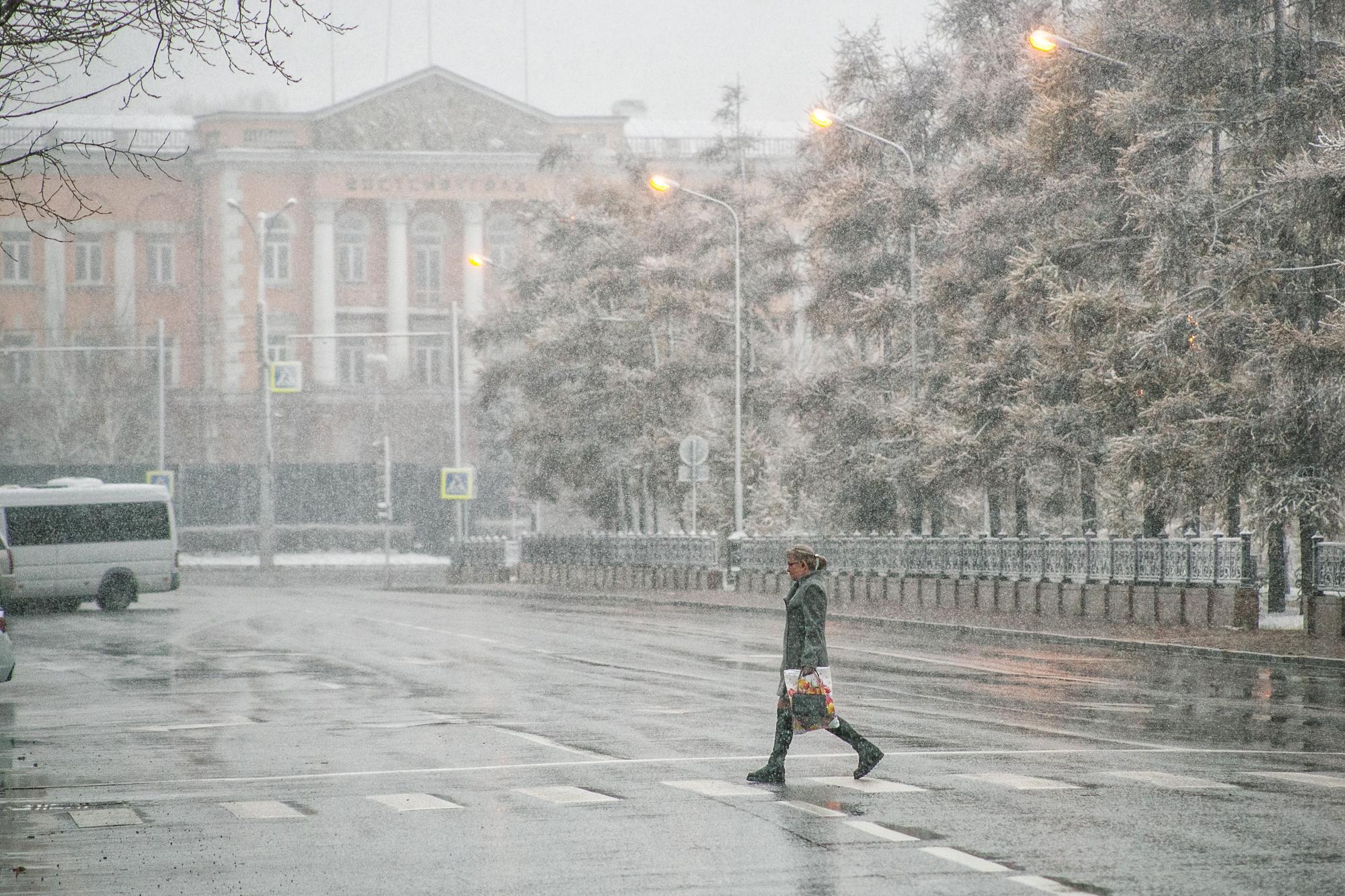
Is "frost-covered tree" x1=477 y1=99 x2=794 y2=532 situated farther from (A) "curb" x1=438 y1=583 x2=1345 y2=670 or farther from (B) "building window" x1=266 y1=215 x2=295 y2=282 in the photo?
(B) "building window" x1=266 y1=215 x2=295 y2=282

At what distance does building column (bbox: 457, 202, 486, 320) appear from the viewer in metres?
92.9

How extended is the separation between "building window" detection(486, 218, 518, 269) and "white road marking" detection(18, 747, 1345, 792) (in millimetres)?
82420

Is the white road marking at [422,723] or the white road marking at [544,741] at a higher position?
the white road marking at [544,741]

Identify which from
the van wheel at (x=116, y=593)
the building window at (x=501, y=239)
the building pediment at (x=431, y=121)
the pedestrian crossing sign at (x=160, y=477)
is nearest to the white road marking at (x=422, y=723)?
the van wheel at (x=116, y=593)

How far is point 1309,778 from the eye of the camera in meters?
11.9

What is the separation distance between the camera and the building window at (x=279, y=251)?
93000 millimetres

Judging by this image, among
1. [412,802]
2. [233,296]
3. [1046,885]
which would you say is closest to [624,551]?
[412,802]

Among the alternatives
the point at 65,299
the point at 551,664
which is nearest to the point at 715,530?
the point at 551,664

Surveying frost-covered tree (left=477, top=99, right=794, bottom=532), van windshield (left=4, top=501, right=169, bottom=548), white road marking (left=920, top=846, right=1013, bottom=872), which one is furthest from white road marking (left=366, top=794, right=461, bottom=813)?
frost-covered tree (left=477, top=99, right=794, bottom=532)

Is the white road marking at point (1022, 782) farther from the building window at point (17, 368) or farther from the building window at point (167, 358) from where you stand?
the building window at point (17, 368)

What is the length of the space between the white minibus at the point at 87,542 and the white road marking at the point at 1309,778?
97.9ft

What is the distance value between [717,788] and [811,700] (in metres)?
0.78

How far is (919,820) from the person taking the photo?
33.4ft

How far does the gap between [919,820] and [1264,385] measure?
1909cm
